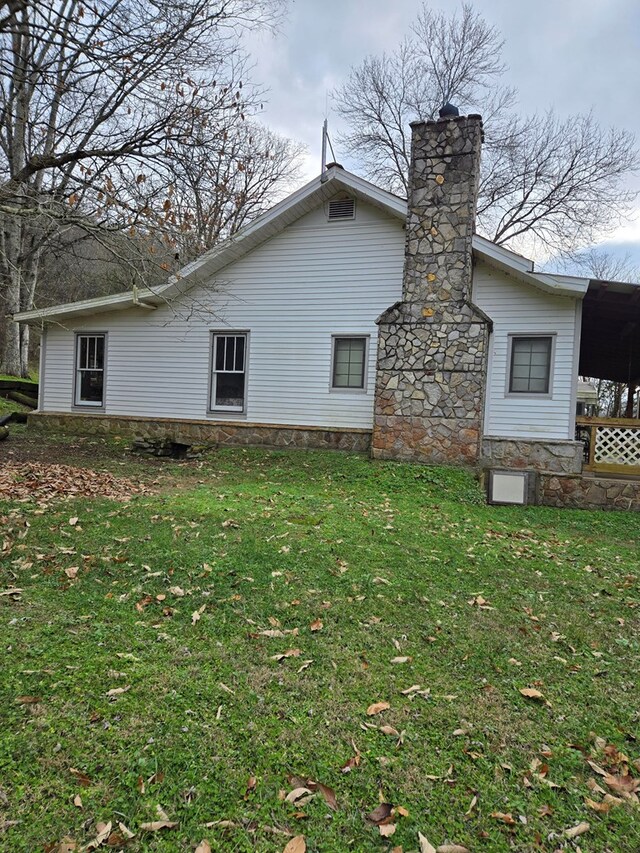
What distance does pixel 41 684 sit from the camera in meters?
2.61

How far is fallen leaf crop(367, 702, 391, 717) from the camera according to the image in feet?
8.56

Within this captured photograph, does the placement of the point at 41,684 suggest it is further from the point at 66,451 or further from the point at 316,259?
the point at 316,259

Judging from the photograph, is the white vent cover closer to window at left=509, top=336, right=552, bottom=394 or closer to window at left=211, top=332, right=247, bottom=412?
window at left=211, top=332, right=247, bottom=412

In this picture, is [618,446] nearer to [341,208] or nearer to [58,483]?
[341,208]

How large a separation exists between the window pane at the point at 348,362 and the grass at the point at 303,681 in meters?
5.41

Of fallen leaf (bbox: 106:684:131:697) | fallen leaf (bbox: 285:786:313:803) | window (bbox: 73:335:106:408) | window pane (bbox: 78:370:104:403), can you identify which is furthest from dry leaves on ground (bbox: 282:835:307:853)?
window pane (bbox: 78:370:104:403)

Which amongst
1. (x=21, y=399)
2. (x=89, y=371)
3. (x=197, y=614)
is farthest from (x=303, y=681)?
(x=21, y=399)

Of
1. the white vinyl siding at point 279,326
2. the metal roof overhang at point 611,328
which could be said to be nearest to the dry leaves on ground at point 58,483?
the white vinyl siding at point 279,326

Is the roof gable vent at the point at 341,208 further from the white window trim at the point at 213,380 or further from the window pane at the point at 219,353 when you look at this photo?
the window pane at the point at 219,353

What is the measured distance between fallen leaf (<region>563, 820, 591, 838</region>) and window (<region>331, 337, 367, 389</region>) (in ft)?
29.4

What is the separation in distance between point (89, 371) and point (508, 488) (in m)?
10.5

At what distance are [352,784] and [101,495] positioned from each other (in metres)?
5.34

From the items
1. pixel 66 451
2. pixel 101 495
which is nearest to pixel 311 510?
pixel 101 495

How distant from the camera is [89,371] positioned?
12867 mm
